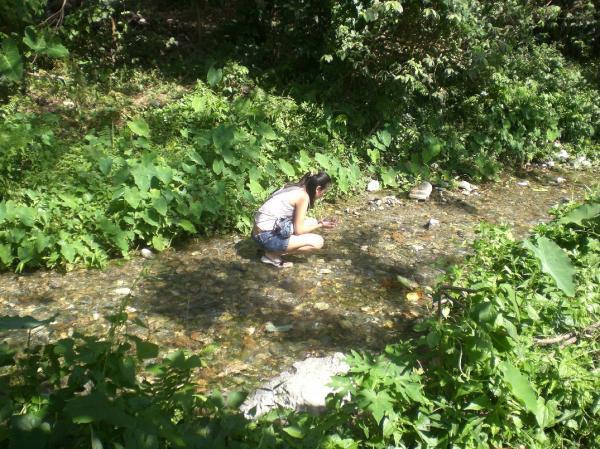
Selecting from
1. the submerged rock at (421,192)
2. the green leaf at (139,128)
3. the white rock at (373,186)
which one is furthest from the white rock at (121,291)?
the submerged rock at (421,192)

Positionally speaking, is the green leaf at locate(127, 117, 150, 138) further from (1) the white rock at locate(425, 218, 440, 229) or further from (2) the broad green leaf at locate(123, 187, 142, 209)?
(1) the white rock at locate(425, 218, 440, 229)

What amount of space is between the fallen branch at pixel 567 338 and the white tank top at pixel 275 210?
2.21m

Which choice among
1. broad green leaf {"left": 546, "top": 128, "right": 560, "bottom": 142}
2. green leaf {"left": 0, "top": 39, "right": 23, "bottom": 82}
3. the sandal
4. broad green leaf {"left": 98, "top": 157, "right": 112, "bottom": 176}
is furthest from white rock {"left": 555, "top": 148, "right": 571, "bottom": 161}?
green leaf {"left": 0, "top": 39, "right": 23, "bottom": 82}

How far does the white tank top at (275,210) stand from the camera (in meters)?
4.50

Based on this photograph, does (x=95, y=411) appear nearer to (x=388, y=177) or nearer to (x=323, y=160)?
(x=323, y=160)

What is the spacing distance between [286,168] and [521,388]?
3.63m

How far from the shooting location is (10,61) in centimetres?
542

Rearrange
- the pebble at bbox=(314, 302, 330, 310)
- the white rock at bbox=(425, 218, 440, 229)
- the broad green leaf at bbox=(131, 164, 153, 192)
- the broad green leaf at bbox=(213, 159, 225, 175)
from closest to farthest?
the pebble at bbox=(314, 302, 330, 310) → the broad green leaf at bbox=(131, 164, 153, 192) → the broad green leaf at bbox=(213, 159, 225, 175) → the white rock at bbox=(425, 218, 440, 229)

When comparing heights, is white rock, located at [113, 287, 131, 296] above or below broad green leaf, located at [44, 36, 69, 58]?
below

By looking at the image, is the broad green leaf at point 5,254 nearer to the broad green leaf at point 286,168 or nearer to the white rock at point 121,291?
the white rock at point 121,291

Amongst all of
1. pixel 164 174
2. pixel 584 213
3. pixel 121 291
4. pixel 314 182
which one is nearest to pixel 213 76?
pixel 164 174

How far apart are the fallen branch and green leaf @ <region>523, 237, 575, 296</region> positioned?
31 centimetres

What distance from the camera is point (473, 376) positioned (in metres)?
2.57

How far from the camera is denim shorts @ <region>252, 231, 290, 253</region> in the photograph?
4523 millimetres
